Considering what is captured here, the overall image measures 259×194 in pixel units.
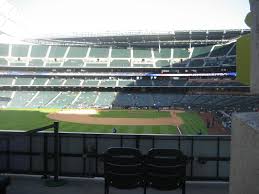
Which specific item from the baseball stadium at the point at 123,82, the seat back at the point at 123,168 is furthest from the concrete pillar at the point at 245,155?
the baseball stadium at the point at 123,82

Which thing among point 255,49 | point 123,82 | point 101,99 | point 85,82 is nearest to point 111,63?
point 123,82

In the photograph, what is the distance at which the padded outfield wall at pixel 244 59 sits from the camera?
3623 mm

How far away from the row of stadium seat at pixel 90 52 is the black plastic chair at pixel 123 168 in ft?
258

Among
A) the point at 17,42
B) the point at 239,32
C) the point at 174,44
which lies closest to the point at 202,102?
the point at 239,32

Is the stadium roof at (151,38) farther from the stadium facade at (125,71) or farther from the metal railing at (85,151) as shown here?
the metal railing at (85,151)

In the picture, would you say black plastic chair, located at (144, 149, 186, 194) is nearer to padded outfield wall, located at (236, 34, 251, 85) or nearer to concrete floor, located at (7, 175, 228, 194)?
padded outfield wall, located at (236, 34, 251, 85)

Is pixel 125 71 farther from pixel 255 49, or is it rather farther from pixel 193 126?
pixel 255 49

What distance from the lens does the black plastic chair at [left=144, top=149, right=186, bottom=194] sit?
4898 millimetres

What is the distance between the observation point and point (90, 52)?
8569 cm

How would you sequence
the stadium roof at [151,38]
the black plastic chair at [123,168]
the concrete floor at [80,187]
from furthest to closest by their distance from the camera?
1. the stadium roof at [151,38]
2. the concrete floor at [80,187]
3. the black plastic chair at [123,168]

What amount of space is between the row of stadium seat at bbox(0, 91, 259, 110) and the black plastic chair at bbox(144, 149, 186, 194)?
186 feet

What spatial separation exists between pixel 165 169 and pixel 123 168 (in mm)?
626

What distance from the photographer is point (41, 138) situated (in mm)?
8164

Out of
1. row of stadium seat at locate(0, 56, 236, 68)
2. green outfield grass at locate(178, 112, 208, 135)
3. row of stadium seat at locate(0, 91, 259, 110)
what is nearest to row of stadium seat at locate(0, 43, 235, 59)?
row of stadium seat at locate(0, 56, 236, 68)
